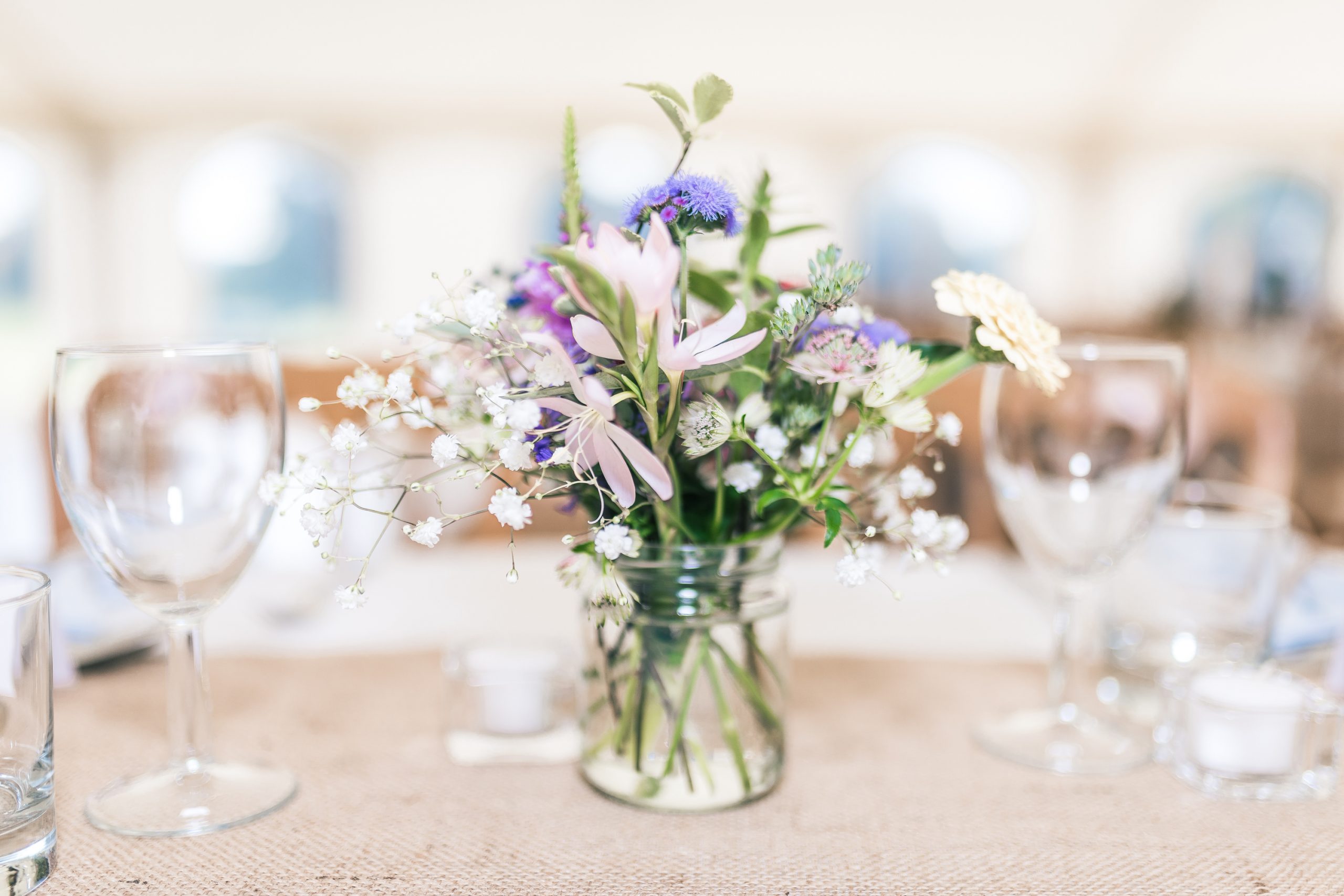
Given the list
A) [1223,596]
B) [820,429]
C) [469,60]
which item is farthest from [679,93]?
[469,60]

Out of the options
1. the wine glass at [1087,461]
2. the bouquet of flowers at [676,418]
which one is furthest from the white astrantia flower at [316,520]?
the wine glass at [1087,461]

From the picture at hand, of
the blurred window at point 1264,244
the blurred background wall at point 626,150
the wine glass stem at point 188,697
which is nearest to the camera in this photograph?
the wine glass stem at point 188,697

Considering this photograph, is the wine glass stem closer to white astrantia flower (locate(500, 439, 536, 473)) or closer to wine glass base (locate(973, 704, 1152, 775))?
white astrantia flower (locate(500, 439, 536, 473))

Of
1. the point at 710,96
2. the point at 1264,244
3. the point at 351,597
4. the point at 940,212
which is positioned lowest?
the point at 351,597

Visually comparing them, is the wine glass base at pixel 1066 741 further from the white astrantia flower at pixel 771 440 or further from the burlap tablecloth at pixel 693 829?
the white astrantia flower at pixel 771 440

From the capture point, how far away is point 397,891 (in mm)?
402

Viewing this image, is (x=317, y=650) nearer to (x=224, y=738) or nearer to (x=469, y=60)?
(x=224, y=738)

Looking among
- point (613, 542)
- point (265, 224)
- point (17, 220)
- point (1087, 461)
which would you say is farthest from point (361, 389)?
point (17, 220)

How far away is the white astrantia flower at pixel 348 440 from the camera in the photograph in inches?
16.5

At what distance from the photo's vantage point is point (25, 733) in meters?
0.38

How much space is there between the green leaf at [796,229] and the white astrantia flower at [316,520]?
0.79 ft

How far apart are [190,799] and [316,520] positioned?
6.4 inches

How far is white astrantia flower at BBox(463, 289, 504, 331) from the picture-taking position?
0.43 m

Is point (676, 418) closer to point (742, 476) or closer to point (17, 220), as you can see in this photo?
point (742, 476)
